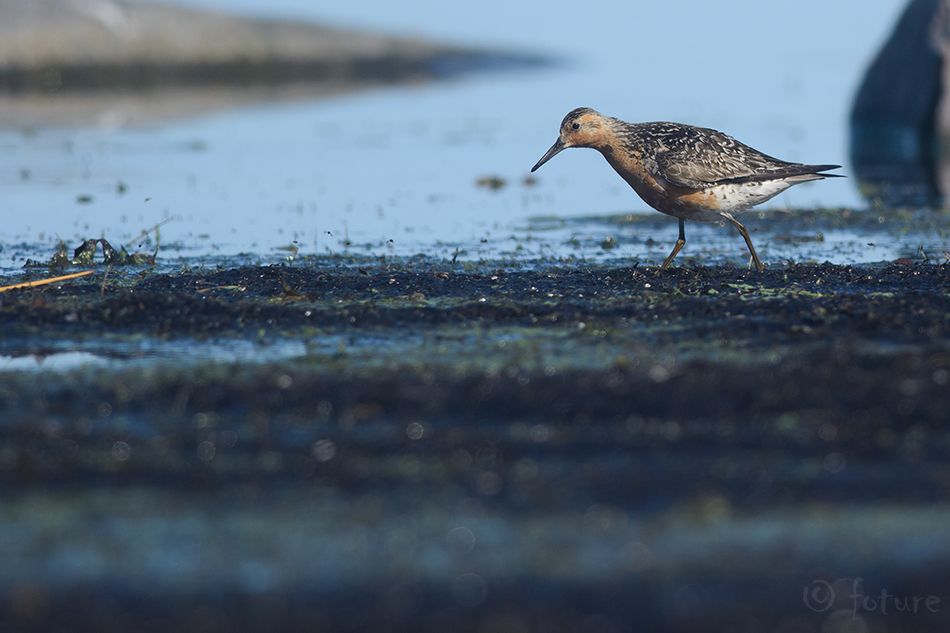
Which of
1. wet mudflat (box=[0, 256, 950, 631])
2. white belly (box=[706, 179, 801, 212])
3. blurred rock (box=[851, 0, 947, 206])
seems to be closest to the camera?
wet mudflat (box=[0, 256, 950, 631])

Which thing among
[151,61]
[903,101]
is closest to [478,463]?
[903,101]

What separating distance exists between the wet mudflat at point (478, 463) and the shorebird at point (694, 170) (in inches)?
63.6

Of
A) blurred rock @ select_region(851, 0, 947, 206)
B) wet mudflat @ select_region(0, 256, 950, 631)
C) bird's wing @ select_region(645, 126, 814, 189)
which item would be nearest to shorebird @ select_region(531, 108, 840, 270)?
bird's wing @ select_region(645, 126, 814, 189)

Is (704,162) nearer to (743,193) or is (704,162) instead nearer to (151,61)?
(743,193)

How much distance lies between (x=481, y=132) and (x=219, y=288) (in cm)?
1799

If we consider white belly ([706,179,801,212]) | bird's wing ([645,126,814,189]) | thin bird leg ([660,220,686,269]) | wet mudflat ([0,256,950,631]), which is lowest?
wet mudflat ([0,256,950,631])

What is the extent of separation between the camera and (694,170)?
1044 centimetres

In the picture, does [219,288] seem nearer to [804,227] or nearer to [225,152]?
[804,227]

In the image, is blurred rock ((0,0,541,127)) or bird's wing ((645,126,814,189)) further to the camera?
blurred rock ((0,0,541,127))

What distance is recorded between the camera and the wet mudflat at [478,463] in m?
4.50

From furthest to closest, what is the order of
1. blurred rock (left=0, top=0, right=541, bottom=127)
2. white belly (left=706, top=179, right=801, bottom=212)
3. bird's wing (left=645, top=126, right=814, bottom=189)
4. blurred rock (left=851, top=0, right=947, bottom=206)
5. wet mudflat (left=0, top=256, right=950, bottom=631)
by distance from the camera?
blurred rock (left=0, top=0, right=541, bottom=127) < blurred rock (left=851, top=0, right=947, bottom=206) < white belly (left=706, top=179, right=801, bottom=212) < bird's wing (left=645, top=126, right=814, bottom=189) < wet mudflat (left=0, top=256, right=950, bottom=631)

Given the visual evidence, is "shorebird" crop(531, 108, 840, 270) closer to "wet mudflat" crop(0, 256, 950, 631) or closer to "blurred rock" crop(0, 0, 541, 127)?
"wet mudflat" crop(0, 256, 950, 631)

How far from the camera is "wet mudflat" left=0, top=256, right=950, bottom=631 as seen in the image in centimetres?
450

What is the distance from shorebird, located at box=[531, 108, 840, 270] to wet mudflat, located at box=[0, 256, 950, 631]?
5.30ft
